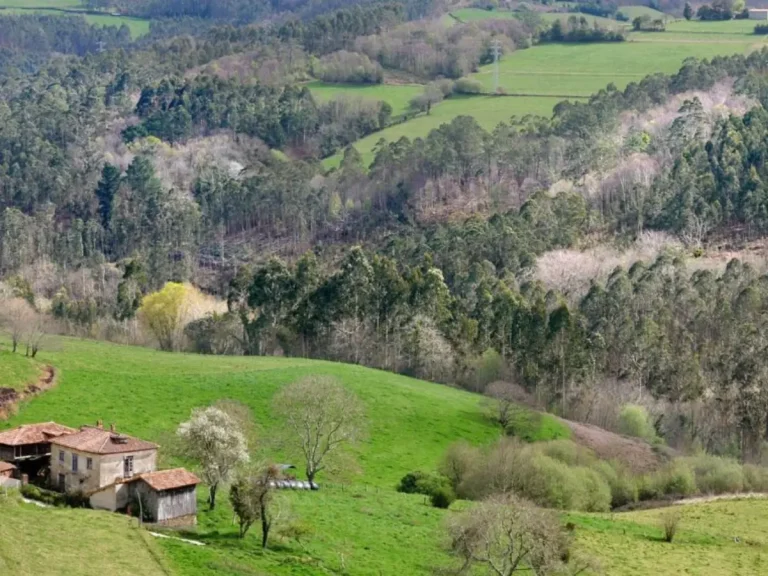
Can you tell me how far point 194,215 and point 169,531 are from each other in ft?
423

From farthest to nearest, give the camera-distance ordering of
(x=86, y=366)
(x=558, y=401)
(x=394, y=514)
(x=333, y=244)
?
(x=333, y=244)
(x=558, y=401)
(x=86, y=366)
(x=394, y=514)

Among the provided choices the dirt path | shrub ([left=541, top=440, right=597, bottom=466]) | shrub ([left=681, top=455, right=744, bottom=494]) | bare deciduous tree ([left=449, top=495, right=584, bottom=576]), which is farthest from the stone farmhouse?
shrub ([left=681, top=455, right=744, bottom=494])

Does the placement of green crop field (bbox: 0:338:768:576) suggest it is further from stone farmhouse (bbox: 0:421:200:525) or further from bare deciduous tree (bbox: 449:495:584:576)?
bare deciduous tree (bbox: 449:495:584:576)

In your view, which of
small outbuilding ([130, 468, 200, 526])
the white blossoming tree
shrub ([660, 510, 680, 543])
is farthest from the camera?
shrub ([660, 510, 680, 543])

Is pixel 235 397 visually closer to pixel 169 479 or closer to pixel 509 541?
pixel 169 479

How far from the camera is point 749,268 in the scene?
5044 inches

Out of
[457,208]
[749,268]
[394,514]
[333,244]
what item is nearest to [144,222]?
[333,244]

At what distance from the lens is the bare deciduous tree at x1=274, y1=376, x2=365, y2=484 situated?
80438 millimetres

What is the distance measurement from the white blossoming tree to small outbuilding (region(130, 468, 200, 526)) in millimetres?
1399

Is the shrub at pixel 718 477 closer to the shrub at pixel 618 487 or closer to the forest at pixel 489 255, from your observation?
the shrub at pixel 618 487

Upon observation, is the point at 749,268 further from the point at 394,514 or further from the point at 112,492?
the point at 112,492

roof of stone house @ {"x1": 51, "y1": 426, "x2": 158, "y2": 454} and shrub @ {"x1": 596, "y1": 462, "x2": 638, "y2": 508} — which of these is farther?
shrub @ {"x1": 596, "y1": 462, "x2": 638, "y2": 508}

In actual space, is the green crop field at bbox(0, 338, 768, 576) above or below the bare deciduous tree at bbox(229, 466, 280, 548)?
below

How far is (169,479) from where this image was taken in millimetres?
63062
